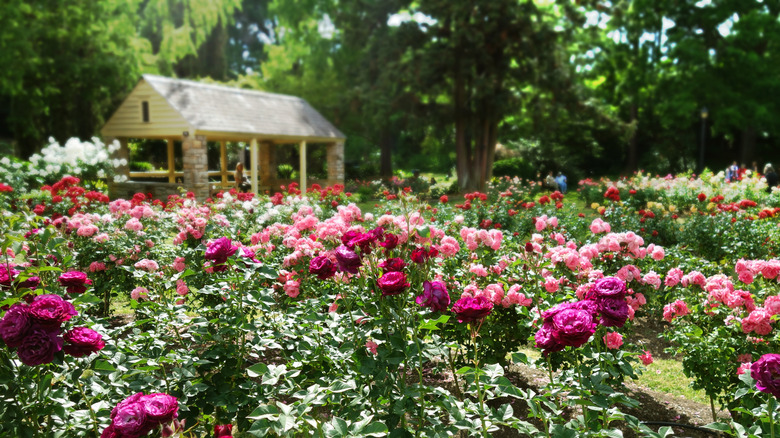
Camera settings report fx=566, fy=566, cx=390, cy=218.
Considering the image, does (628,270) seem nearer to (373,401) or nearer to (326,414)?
(373,401)

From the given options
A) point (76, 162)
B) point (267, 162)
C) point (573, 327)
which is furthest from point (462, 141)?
point (573, 327)

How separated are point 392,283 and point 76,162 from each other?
15.2m

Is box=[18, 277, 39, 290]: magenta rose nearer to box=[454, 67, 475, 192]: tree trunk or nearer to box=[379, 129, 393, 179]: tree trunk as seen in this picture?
box=[454, 67, 475, 192]: tree trunk

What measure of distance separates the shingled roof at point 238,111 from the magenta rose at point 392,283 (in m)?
14.6

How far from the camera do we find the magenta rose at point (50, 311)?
1.95 meters

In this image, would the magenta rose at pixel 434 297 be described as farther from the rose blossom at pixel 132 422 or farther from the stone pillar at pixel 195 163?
the stone pillar at pixel 195 163

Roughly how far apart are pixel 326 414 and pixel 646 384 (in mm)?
2593

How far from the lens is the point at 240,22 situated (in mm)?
41500

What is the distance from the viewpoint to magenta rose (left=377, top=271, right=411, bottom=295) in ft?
7.39

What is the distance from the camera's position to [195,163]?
15742 mm

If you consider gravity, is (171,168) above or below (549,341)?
above

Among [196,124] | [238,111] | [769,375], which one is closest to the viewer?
[769,375]

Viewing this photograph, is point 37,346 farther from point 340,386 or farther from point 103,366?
point 340,386

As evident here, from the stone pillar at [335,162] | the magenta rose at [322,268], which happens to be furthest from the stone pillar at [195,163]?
the magenta rose at [322,268]
